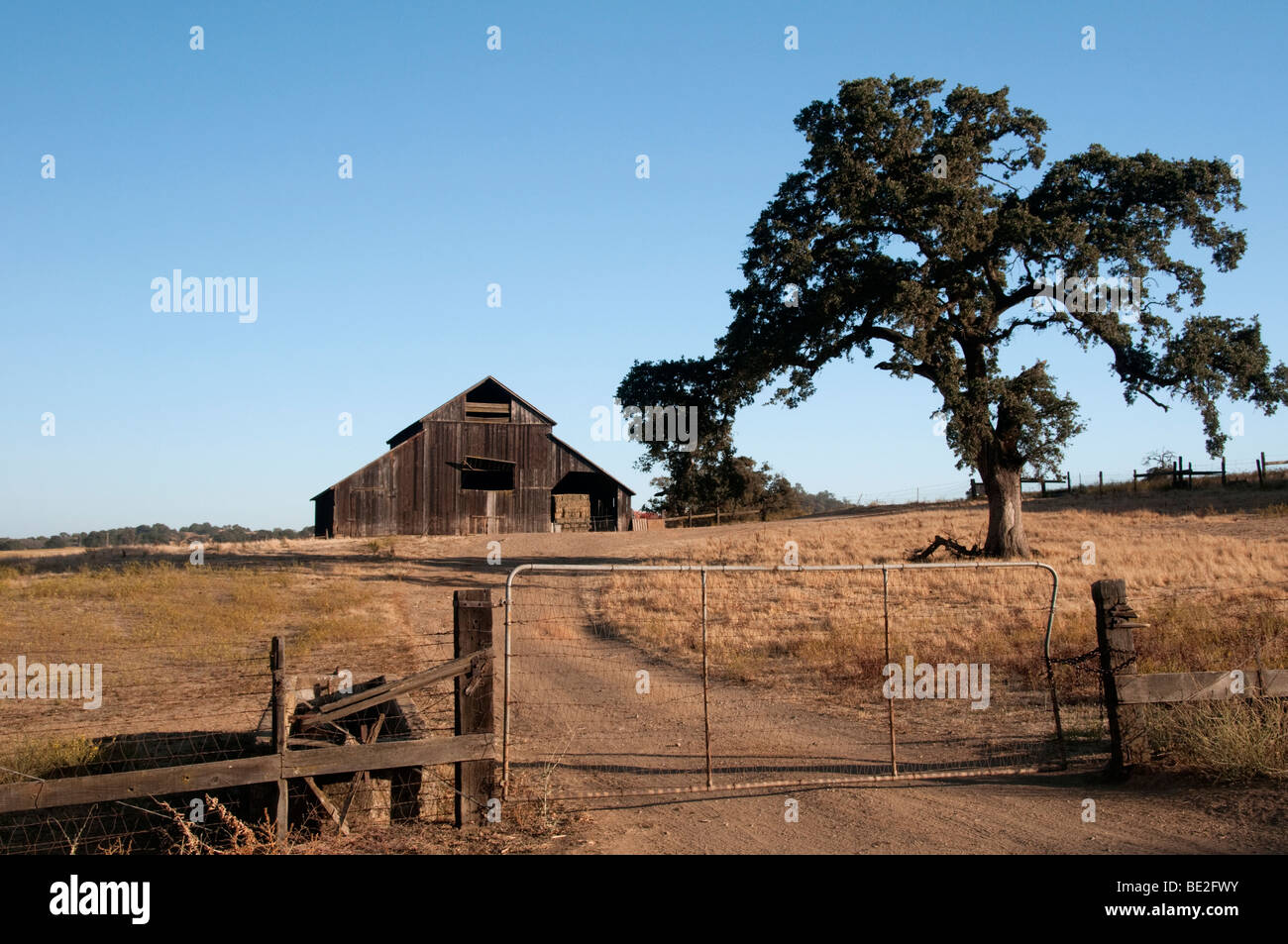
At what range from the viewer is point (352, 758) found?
25.0ft

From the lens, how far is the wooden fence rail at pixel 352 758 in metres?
6.96

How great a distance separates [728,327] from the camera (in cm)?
2989

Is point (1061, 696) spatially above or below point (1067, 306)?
below

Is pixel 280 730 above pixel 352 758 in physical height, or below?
above

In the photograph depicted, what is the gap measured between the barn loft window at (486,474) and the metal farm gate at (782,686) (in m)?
28.0

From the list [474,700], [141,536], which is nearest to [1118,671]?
[474,700]

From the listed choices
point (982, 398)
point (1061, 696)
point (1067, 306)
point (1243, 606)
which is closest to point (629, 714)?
point (1061, 696)

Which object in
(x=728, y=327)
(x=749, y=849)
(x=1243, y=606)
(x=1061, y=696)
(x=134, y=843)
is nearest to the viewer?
(x=749, y=849)

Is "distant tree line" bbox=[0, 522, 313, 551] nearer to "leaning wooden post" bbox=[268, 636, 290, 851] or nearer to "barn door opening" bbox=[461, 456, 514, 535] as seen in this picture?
"barn door opening" bbox=[461, 456, 514, 535]

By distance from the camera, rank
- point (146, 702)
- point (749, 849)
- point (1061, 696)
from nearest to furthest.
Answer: point (749, 849), point (1061, 696), point (146, 702)

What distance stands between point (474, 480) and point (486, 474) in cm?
84

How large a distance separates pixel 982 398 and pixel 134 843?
2311 cm

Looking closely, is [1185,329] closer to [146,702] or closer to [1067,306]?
[1067,306]

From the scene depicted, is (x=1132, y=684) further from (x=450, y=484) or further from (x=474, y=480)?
(x=474, y=480)
